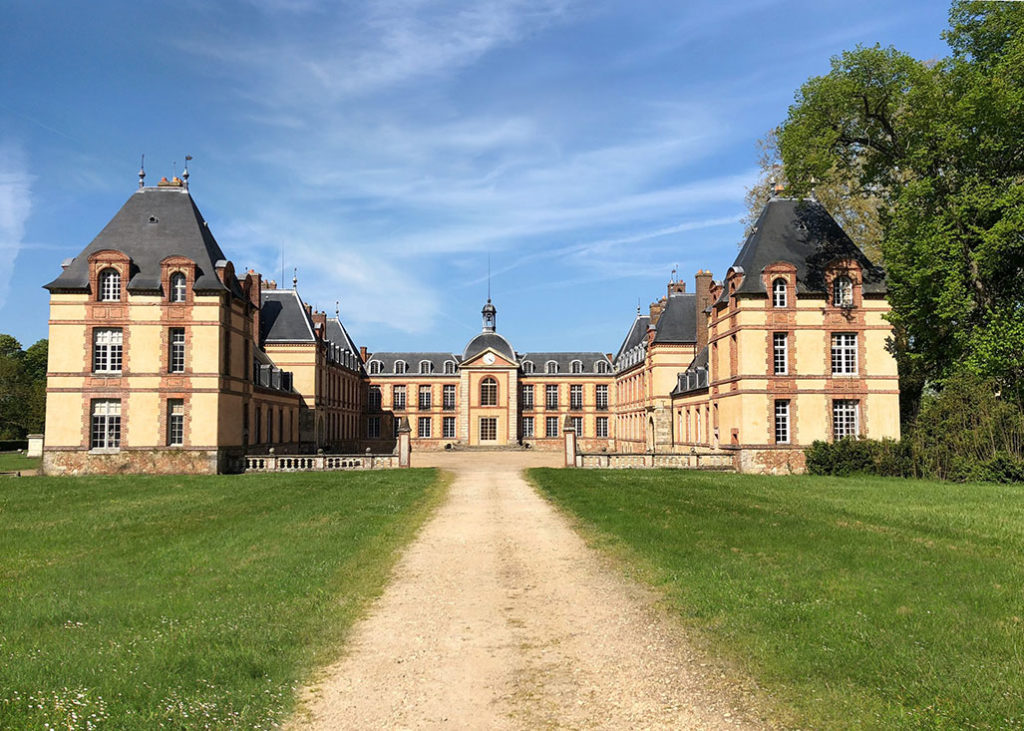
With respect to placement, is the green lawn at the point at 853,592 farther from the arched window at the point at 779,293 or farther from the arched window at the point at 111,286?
the arched window at the point at 111,286

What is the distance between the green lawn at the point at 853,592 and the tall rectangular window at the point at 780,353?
12.5m

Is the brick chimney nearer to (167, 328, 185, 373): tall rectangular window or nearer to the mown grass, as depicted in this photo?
(167, 328, 185, 373): tall rectangular window

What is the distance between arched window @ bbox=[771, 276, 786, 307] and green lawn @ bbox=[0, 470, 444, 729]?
61.6 feet

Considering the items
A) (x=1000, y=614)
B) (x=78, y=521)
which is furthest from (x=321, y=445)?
(x=1000, y=614)

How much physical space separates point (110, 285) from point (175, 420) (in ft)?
19.9

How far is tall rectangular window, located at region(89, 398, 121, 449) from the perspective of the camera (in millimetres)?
29788

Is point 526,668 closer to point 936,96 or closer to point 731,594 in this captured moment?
point 731,594

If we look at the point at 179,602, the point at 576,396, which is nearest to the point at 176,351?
the point at 179,602

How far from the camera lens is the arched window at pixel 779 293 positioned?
99.7ft

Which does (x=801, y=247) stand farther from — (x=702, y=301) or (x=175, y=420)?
(x=175, y=420)

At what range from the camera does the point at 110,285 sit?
3006 cm

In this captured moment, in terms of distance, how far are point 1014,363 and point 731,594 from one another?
68.3 feet

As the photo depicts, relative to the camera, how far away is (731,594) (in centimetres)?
884

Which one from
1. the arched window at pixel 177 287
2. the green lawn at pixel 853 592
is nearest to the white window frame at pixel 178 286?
the arched window at pixel 177 287
